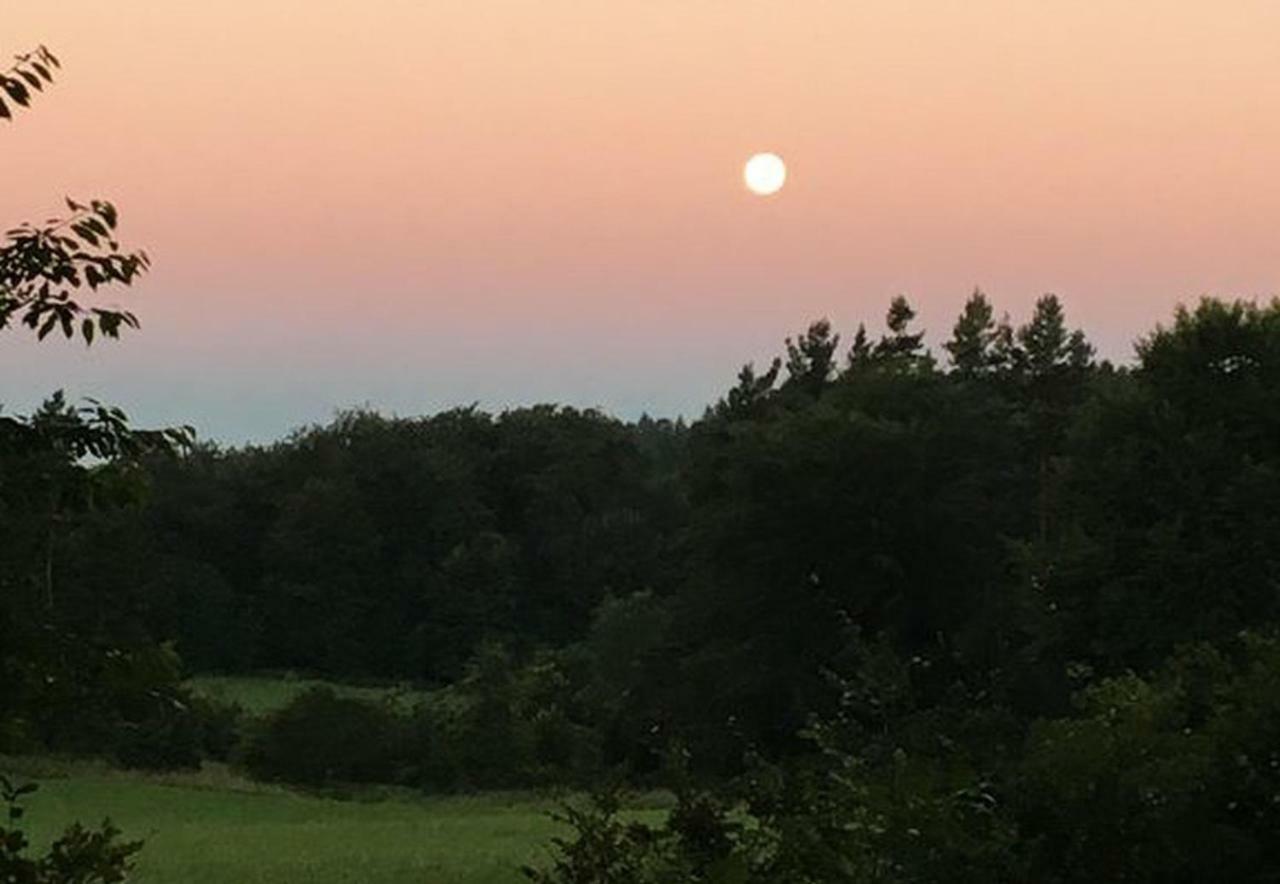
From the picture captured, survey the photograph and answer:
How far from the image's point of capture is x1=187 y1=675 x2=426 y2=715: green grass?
255ft

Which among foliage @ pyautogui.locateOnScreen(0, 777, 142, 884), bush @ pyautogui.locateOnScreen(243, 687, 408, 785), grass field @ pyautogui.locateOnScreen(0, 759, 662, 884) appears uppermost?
bush @ pyautogui.locateOnScreen(243, 687, 408, 785)

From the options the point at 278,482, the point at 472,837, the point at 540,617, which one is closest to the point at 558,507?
the point at 540,617

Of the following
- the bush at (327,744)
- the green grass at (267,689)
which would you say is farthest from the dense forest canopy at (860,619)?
the green grass at (267,689)

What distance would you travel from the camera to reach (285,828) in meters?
40.9

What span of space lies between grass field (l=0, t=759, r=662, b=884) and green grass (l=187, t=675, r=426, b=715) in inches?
775

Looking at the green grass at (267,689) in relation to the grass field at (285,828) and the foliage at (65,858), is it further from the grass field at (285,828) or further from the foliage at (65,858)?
the foliage at (65,858)

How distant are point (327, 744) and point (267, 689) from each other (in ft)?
93.2

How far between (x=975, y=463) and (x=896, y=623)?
20.2ft

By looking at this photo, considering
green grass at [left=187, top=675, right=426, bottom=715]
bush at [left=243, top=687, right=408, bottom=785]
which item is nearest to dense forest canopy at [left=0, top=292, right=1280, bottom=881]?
bush at [left=243, top=687, right=408, bottom=785]

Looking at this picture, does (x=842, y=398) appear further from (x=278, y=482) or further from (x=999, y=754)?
(x=278, y=482)

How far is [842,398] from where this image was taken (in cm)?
5447

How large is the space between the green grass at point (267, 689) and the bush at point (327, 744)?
1530 cm

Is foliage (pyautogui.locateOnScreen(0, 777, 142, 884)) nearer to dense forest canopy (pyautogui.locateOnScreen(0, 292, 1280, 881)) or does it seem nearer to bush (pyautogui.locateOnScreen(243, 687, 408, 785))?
dense forest canopy (pyautogui.locateOnScreen(0, 292, 1280, 881))

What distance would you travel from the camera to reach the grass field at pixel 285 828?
32.8m
